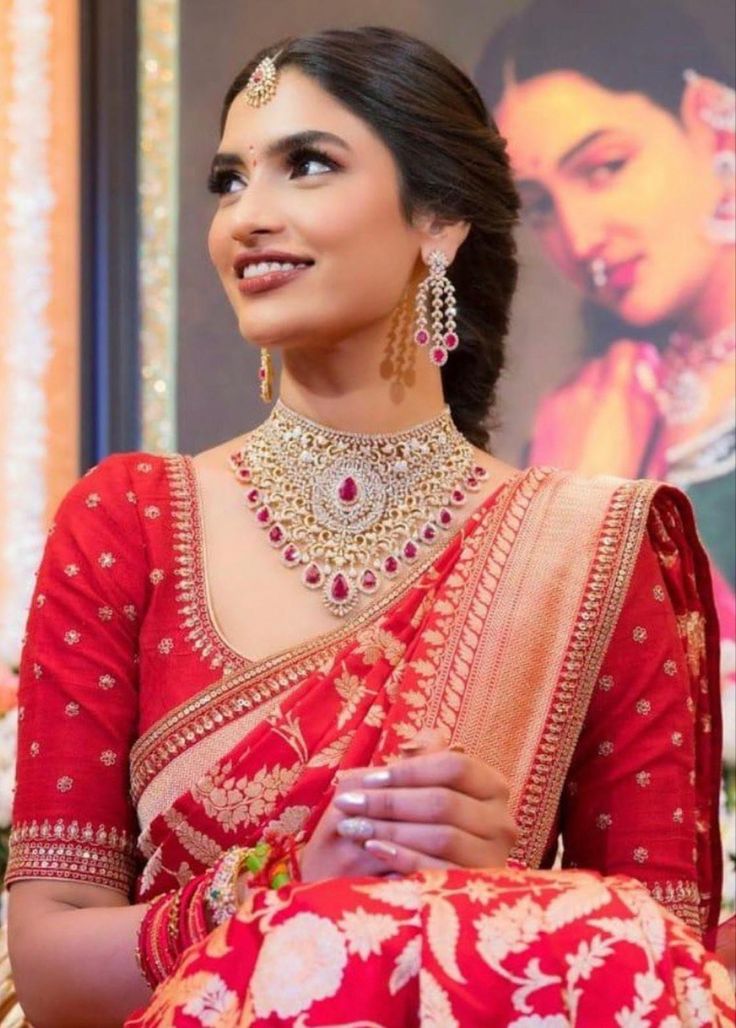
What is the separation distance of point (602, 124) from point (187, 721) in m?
1.67

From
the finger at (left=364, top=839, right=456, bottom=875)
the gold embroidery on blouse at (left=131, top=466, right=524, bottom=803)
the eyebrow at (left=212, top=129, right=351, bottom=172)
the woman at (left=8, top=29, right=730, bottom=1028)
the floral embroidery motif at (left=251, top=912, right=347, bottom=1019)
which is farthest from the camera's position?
the eyebrow at (left=212, top=129, right=351, bottom=172)

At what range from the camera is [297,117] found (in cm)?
199

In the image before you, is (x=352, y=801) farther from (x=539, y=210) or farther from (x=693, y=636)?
(x=539, y=210)

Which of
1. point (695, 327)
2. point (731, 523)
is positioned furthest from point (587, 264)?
point (731, 523)

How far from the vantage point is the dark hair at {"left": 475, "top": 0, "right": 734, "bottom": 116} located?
3.14 m

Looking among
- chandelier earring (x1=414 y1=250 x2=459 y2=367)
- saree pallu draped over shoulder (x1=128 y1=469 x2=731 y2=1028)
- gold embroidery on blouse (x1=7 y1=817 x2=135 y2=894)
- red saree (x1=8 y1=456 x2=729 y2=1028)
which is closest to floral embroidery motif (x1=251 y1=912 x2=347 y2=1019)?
saree pallu draped over shoulder (x1=128 y1=469 x2=731 y2=1028)

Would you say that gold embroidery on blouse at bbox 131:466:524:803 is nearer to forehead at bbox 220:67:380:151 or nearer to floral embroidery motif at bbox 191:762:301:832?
floral embroidery motif at bbox 191:762:301:832

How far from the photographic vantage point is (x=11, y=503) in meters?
3.12

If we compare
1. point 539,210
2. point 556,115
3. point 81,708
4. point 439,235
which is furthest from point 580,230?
point 81,708

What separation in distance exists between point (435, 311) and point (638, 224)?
114cm

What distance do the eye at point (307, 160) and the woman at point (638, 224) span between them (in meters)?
1.23

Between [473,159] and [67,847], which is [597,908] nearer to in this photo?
[67,847]

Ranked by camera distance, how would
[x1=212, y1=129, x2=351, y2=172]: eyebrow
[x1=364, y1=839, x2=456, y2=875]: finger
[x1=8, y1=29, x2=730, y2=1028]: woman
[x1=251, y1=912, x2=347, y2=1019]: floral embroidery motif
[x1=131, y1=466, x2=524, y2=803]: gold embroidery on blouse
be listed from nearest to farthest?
[x1=251, y1=912, x2=347, y2=1019]: floral embroidery motif
[x1=364, y1=839, x2=456, y2=875]: finger
[x1=8, y1=29, x2=730, y2=1028]: woman
[x1=131, y1=466, x2=524, y2=803]: gold embroidery on blouse
[x1=212, y1=129, x2=351, y2=172]: eyebrow

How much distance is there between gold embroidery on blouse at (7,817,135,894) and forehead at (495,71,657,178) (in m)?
1.70
